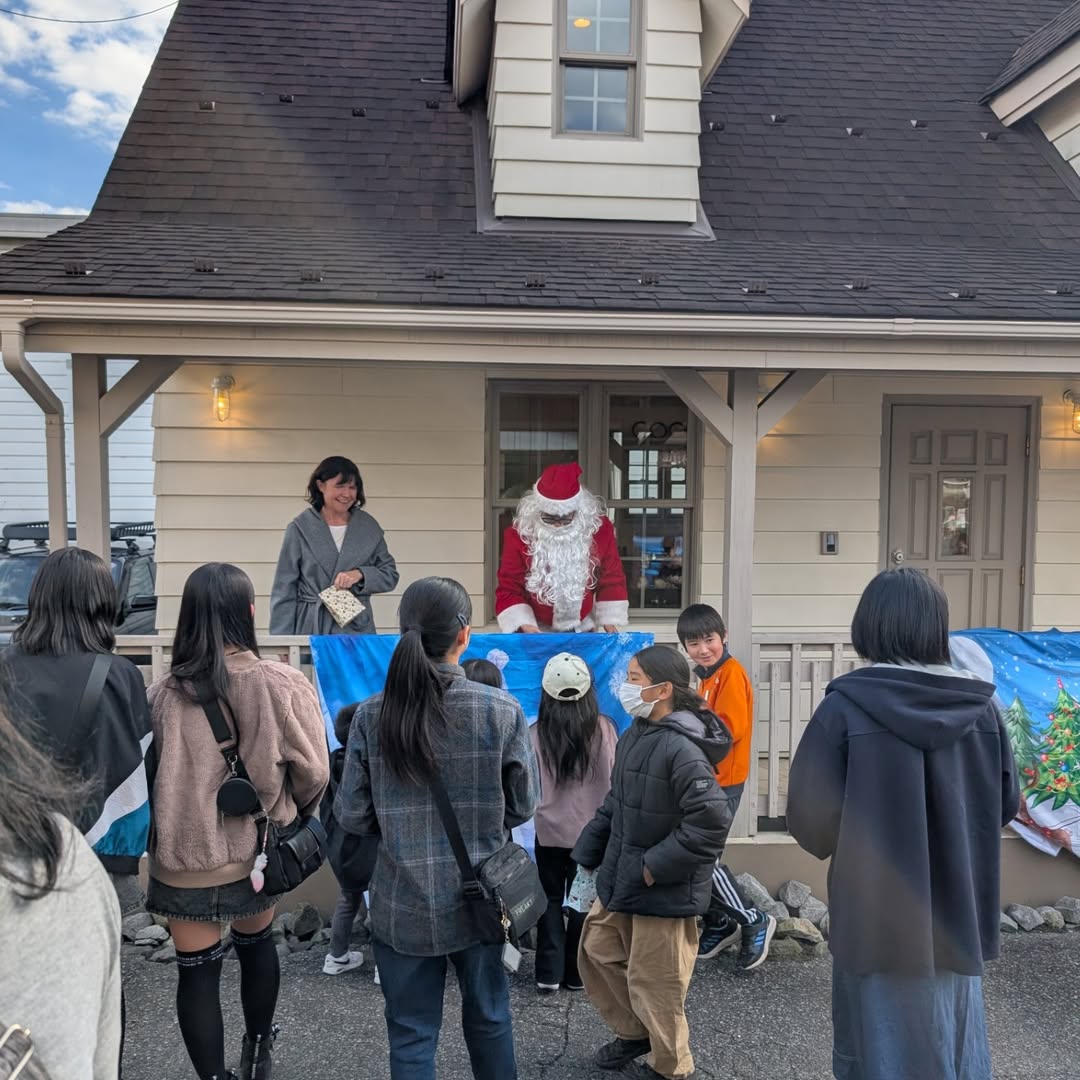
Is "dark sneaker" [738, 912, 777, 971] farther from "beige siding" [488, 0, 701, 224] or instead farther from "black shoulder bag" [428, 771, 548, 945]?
"beige siding" [488, 0, 701, 224]

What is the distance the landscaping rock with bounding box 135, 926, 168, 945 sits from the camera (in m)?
4.06

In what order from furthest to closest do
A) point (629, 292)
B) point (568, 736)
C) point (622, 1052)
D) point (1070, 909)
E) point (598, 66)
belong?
1. point (598, 66)
2. point (629, 292)
3. point (1070, 909)
4. point (568, 736)
5. point (622, 1052)

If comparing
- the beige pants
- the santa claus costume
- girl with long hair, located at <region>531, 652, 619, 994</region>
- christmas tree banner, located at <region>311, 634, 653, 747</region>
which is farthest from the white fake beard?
the beige pants

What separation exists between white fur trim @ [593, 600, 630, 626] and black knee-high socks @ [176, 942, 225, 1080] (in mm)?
2728

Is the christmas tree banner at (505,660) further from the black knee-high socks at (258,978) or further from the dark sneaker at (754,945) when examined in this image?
the black knee-high socks at (258,978)

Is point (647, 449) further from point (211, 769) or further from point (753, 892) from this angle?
point (211, 769)

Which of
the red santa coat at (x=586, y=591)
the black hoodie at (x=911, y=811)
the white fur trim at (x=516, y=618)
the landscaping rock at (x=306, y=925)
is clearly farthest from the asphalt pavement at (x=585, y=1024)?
the red santa coat at (x=586, y=591)

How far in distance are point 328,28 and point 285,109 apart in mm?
1217

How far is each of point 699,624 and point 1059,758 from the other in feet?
6.84

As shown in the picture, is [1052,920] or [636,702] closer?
[636,702]

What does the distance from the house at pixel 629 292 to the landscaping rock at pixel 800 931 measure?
1.88ft

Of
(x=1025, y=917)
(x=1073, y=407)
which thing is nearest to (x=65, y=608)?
(x=1025, y=917)

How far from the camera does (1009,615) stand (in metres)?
7.05

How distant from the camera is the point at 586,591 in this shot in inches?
196
